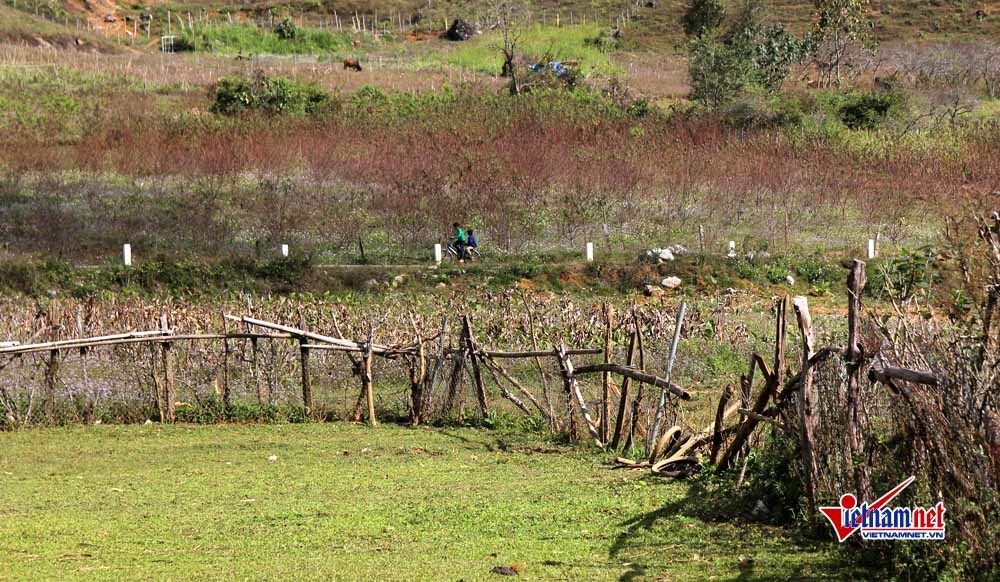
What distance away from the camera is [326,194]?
1267 inches

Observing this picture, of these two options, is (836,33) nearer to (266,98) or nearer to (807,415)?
(266,98)

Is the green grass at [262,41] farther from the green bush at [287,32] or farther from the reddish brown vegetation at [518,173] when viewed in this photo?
the reddish brown vegetation at [518,173]

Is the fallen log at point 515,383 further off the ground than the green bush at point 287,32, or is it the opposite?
the green bush at point 287,32

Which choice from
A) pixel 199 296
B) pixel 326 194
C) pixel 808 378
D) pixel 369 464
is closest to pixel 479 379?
pixel 369 464

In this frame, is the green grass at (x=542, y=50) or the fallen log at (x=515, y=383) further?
the green grass at (x=542, y=50)

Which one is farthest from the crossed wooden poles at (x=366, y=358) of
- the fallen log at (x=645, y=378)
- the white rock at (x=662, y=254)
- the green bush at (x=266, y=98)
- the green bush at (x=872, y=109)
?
the green bush at (x=872, y=109)

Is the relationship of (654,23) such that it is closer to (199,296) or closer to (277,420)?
(199,296)

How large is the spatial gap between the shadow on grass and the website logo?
0.84ft

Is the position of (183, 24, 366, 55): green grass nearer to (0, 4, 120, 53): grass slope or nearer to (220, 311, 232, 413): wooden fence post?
(0, 4, 120, 53): grass slope

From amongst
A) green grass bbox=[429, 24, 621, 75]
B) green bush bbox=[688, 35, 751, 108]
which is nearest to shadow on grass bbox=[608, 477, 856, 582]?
green bush bbox=[688, 35, 751, 108]

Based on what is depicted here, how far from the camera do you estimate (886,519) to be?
714 centimetres

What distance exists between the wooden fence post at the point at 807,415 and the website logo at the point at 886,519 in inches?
13.7

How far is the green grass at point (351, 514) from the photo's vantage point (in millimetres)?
7992

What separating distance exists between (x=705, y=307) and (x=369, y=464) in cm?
1176
